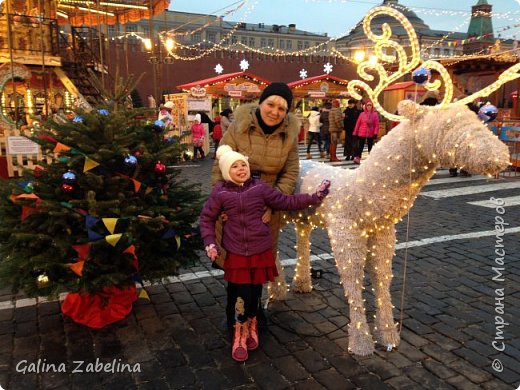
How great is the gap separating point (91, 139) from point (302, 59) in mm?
28479

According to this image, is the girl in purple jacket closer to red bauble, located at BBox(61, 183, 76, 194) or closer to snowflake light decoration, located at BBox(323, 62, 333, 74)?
red bauble, located at BBox(61, 183, 76, 194)

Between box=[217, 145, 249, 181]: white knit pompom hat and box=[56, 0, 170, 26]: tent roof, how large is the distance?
773 cm

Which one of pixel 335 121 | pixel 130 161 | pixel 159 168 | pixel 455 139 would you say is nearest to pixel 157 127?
pixel 159 168

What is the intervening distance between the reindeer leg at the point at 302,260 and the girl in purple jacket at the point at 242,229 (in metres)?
0.96

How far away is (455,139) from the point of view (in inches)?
101

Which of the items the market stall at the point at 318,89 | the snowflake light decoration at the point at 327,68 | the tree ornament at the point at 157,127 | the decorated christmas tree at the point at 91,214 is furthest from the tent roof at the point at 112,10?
the snowflake light decoration at the point at 327,68

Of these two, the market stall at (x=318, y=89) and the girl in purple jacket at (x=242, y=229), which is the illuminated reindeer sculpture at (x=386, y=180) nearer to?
the girl in purple jacket at (x=242, y=229)

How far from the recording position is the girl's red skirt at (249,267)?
3.13 m

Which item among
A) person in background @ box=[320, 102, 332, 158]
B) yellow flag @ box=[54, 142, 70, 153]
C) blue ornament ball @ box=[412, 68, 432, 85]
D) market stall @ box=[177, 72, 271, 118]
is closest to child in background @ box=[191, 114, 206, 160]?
person in background @ box=[320, 102, 332, 158]

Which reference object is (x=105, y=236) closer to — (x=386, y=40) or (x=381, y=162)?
(x=381, y=162)

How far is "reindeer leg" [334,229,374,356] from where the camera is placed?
3.16 meters

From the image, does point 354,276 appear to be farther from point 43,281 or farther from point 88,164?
point 43,281

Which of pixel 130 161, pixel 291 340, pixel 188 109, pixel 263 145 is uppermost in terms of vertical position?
pixel 188 109

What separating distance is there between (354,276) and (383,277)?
29 cm
